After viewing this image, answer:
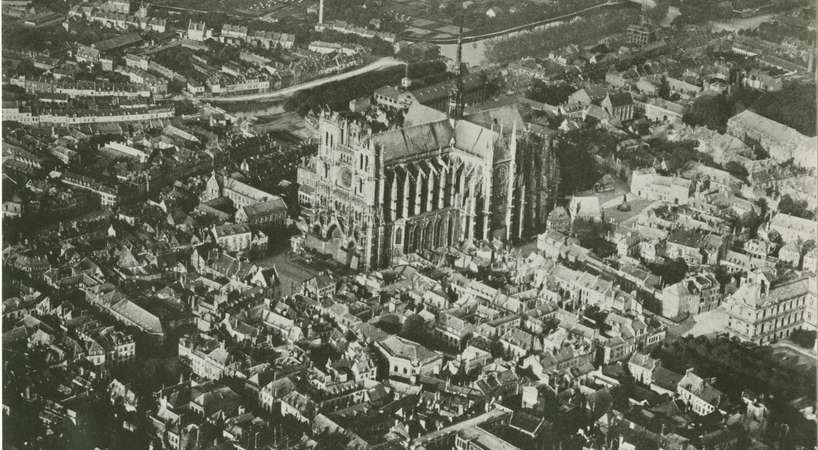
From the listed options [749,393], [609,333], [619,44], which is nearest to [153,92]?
[619,44]

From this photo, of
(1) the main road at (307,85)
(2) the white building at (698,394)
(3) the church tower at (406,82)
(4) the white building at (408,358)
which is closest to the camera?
(2) the white building at (698,394)

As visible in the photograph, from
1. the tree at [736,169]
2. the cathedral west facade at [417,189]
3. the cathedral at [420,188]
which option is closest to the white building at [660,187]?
the tree at [736,169]

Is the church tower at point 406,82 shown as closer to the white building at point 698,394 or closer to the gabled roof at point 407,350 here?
the gabled roof at point 407,350

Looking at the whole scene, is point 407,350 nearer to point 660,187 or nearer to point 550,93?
point 660,187

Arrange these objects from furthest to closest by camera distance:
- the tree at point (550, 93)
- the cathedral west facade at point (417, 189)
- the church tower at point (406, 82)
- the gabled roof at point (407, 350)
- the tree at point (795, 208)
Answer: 1. the church tower at point (406, 82)
2. the tree at point (550, 93)
3. the tree at point (795, 208)
4. the cathedral west facade at point (417, 189)
5. the gabled roof at point (407, 350)

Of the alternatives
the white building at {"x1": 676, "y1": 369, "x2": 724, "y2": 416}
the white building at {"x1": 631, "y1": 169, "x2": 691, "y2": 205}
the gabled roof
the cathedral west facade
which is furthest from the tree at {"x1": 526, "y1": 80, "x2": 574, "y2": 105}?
the white building at {"x1": 676, "y1": 369, "x2": 724, "y2": 416}

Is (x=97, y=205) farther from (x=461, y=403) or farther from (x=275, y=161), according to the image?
(x=461, y=403)
